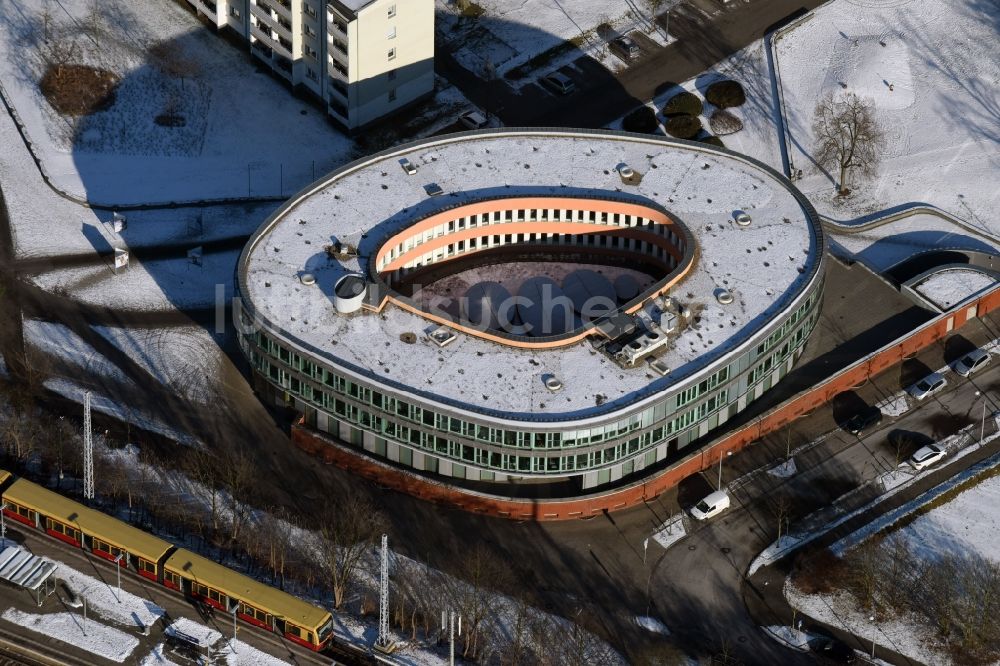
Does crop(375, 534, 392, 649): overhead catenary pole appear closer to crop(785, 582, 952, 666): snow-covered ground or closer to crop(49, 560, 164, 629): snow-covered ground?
crop(49, 560, 164, 629): snow-covered ground

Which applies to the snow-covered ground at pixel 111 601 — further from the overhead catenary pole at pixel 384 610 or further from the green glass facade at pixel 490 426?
the green glass facade at pixel 490 426

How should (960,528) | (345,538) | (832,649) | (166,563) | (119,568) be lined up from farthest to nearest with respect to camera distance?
(960,528), (345,538), (119,568), (166,563), (832,649)

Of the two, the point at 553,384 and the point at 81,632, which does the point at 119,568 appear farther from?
the point at 553,384

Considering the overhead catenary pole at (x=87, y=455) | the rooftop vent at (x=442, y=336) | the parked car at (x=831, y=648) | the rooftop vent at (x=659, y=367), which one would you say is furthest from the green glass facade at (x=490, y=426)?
the parked car at (x=831, y=648)

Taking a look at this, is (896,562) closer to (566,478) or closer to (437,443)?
(566,478)

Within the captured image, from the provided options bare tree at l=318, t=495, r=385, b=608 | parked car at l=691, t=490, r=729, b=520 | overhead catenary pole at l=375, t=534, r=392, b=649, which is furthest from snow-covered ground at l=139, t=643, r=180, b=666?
parked car at l=691, t=490, r=729, b=520

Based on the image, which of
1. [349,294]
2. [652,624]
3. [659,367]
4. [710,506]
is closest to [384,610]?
[652,624]
